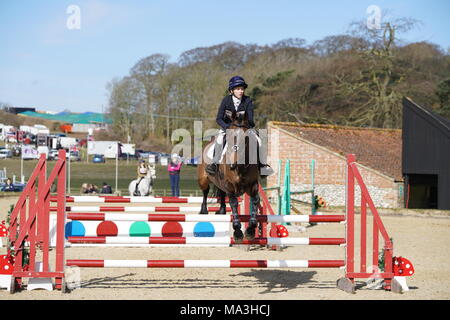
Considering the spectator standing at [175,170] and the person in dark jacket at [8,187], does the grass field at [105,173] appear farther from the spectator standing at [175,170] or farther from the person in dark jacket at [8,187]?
the spectator standing at [175,170]

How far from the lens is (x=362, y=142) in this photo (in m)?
34.7

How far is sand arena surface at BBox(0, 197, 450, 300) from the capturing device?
7.55 meters

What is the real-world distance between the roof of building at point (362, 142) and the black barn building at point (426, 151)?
1.30 metres

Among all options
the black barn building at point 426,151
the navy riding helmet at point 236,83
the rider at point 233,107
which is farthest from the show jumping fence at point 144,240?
the black barn building at point 426,151

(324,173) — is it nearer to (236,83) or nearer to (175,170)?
(175,170)

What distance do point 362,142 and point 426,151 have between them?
23.2ft

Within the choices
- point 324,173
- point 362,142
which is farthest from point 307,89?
point 324,173

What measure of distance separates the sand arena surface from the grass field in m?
20.4

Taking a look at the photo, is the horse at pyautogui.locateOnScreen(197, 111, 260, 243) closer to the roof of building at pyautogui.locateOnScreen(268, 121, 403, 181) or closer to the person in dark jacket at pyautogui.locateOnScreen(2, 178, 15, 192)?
the roof of building at pyautogui.locateOnScreen(268, 121, 403, 181)

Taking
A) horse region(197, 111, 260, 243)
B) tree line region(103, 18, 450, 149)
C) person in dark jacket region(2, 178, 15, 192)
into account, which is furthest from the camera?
tree line region(103, 18, 450, 149)

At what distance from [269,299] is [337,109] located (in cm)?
4033

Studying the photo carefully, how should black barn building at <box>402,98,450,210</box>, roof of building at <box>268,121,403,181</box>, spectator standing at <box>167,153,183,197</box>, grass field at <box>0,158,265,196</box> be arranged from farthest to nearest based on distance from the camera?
grass field at <box>0,158,265,196</box>, roof of building at <box>268,121,403,181</box>, black barn building at <box>402,98,450,210</box>, spectator standing at <box>167,153,183,197</box>

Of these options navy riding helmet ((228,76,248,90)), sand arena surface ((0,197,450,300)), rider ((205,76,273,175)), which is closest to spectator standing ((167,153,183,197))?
sand arena surface ((0,197,450,300))

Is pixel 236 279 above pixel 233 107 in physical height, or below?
below
